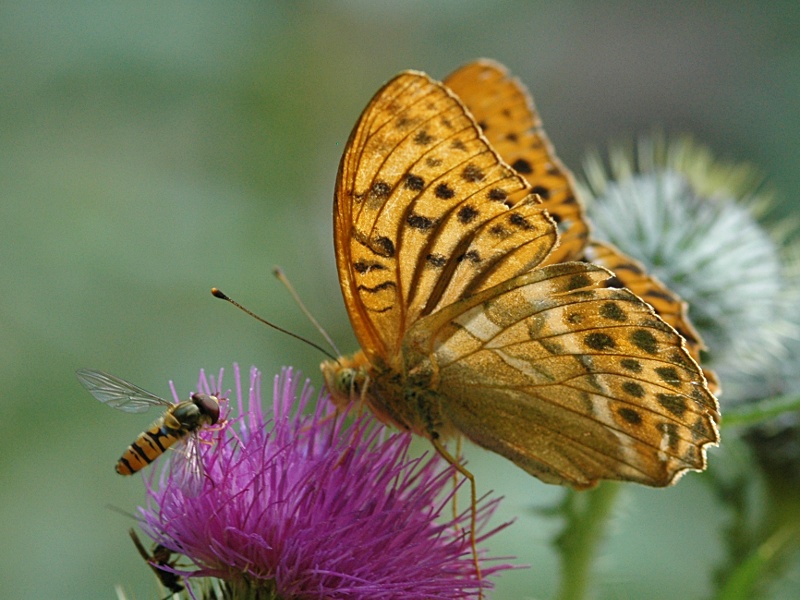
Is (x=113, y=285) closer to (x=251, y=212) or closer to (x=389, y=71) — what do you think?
(x=251, y=212)

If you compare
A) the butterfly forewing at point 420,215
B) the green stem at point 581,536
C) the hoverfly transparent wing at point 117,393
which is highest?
the butterfly forewing at point 420,215

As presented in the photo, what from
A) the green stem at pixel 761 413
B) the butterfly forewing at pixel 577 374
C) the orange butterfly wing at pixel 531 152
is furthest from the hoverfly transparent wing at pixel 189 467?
the green stem at pixel 761 413

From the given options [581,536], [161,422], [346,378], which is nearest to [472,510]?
[346,378]

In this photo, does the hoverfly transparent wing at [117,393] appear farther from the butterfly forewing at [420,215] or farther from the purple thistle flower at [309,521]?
the butterfly forewing at [420,215]

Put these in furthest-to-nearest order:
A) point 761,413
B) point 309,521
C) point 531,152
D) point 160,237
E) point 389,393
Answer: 1. point 160,237
2. point 531,152
3. point 761,413
4. point 389,393
5. point 309,521

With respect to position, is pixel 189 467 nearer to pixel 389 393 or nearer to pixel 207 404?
pixel 207 404

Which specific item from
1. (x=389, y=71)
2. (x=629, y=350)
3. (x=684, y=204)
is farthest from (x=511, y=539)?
(x=389, y=71)

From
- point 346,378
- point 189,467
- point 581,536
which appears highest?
point 346,378
